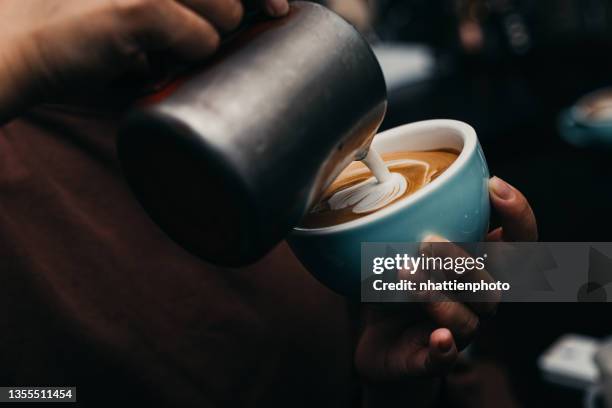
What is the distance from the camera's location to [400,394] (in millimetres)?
651

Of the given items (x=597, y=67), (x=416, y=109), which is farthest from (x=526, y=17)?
(x=416, y=109)

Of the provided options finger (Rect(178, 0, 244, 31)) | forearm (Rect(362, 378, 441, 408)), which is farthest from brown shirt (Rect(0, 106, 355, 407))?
finger (Rect(178, 0, 244, 31))

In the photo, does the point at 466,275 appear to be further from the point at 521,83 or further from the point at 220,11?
the point at 521,83

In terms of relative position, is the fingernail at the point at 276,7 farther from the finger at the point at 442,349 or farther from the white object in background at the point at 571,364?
the white object in background at the point at 571,364

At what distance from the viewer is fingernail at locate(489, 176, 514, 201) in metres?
0.49

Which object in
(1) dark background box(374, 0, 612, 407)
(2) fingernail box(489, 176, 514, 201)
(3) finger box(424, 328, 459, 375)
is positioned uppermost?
(2) fingernail box(489, 176, 514, 201)

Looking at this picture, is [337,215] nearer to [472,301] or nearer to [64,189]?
[472,301]

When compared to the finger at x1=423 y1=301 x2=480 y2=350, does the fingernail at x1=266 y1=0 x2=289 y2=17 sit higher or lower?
higher

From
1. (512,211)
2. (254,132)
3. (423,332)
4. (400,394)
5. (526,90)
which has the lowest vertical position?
(526,90)

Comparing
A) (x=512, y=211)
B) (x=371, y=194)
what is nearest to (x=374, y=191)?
(x=371, y=194)

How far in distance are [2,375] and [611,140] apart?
1311 millimetres

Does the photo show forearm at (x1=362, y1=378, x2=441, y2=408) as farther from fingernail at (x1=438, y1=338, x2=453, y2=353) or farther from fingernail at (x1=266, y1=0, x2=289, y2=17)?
fingernail at (x1=266, y1=0, x2=289, y2=17)

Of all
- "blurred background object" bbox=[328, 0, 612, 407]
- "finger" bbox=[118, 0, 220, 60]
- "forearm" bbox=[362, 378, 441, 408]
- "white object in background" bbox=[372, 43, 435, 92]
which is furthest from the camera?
"white object in background" bbox=[372, 43, 435, 92]

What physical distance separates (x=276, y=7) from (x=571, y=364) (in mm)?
618
